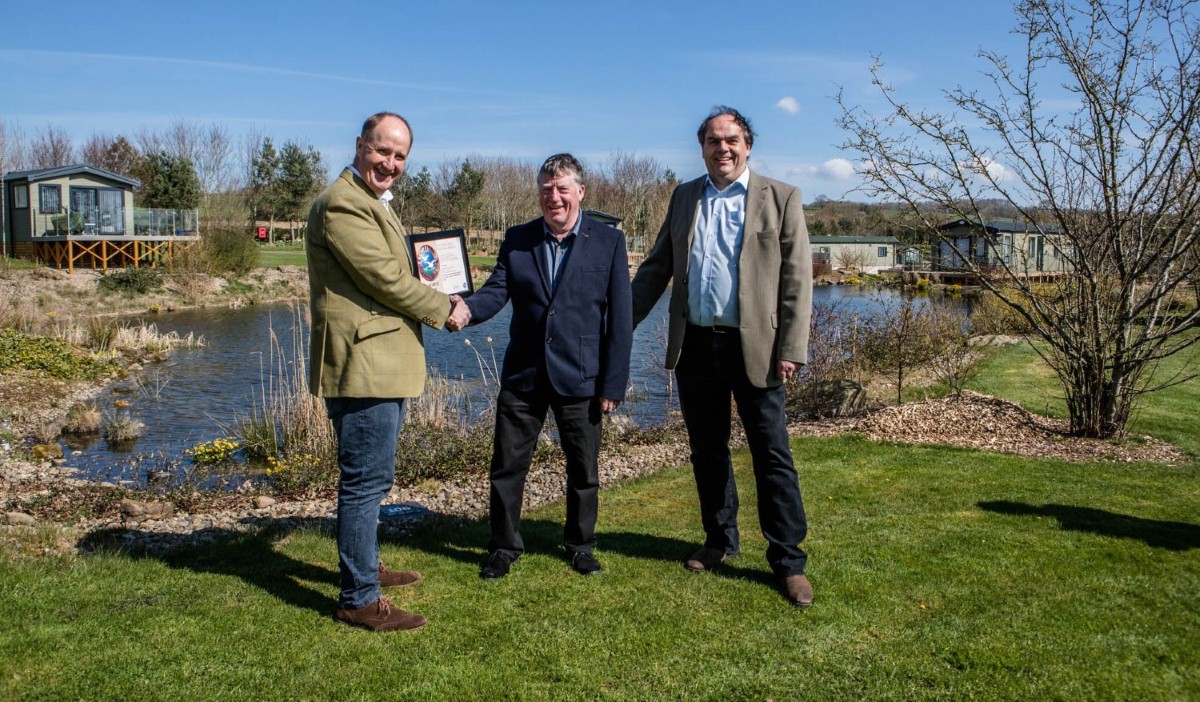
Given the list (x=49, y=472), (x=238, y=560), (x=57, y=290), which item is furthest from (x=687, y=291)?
(x=57, y=290)

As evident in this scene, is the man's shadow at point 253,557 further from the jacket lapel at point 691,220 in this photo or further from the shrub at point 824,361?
the shrub at point 824,361

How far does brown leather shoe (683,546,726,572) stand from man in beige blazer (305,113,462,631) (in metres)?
1.38

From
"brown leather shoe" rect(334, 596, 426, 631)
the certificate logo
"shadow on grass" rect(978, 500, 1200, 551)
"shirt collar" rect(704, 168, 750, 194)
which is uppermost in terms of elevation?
"shirt collar" rect(704, 168, 750, 194)

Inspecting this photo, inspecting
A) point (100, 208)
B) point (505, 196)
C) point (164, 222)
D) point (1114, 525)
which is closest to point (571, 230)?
point (1114, 525)

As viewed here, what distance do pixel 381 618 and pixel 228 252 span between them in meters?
30.4

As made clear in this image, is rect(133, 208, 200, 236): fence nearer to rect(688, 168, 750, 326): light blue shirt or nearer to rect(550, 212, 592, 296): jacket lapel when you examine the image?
rect(550, 212, 592, 296): jacket lapel

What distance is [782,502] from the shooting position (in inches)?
161

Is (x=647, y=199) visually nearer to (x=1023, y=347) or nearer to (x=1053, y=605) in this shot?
(x=1023, y=347)

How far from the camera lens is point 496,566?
4.31 m

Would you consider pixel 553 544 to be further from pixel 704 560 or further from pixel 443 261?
pixel 443 261

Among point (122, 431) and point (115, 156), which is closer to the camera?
point (122, 431)

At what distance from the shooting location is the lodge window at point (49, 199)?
1248 inches

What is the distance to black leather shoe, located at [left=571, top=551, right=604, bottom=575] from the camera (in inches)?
171

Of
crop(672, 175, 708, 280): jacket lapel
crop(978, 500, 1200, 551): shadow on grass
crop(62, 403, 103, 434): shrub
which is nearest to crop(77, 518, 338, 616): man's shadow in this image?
crop(672, 175, 708, 280): jacket lapel
